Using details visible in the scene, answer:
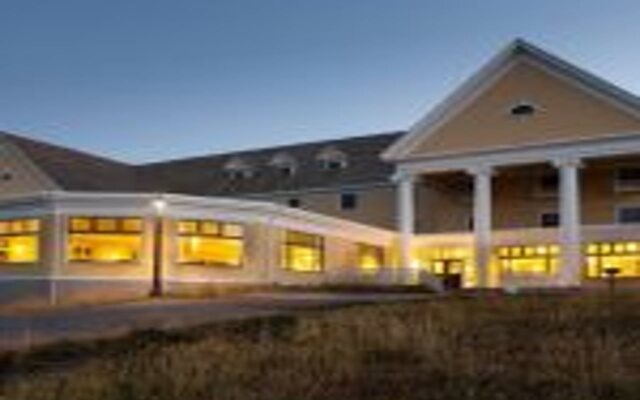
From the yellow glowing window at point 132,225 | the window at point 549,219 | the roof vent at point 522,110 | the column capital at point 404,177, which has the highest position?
the roof vent at point 522,110

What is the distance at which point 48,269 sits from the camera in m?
41.5

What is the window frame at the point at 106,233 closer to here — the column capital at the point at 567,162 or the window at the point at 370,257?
the window at the point at 370,257

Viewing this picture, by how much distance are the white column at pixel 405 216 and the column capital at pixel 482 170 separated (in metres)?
3.23

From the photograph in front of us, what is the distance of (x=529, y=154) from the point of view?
49.5 meters

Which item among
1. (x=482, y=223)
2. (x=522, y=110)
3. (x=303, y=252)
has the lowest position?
(x=303, y=252)

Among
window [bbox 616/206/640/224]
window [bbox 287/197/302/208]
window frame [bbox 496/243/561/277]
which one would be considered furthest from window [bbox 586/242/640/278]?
window [bbox 287/197/302/208]

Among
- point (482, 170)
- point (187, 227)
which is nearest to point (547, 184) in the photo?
point (482, 170)

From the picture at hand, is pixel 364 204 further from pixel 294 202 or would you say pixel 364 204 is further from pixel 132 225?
pixel 132 225

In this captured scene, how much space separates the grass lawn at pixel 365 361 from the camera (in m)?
13.3

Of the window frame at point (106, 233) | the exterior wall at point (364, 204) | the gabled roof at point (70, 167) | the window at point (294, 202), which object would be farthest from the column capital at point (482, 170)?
the gabled roof at point (70, 167)

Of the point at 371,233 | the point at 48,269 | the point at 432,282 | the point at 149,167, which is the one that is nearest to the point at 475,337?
the point at 48,269

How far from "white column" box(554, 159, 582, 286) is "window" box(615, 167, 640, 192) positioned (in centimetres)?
456

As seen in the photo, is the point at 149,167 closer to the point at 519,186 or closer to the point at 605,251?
the point at 519,186

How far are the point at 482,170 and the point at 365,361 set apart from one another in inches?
1414
